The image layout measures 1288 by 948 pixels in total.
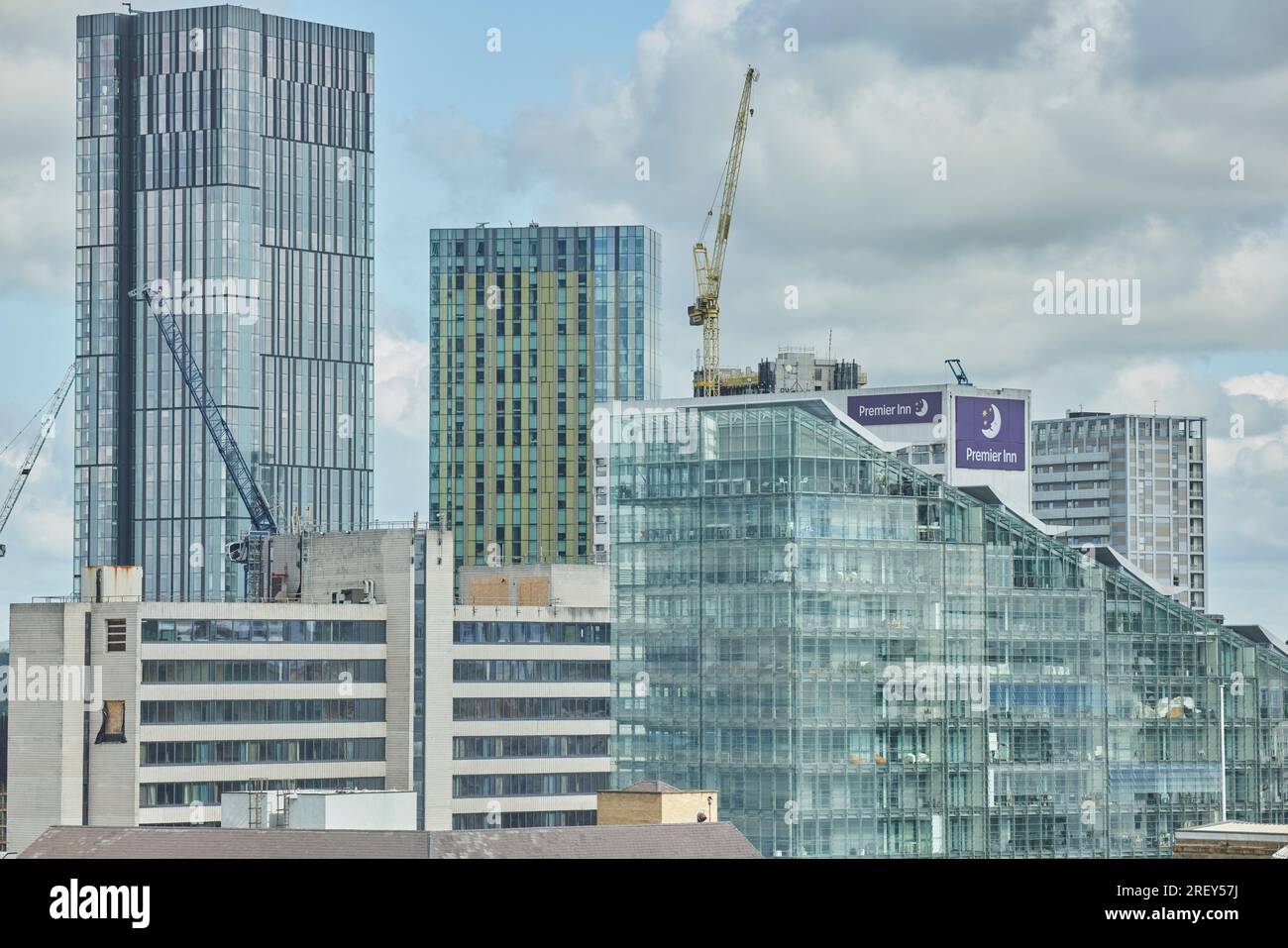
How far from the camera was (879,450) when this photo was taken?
12525cm

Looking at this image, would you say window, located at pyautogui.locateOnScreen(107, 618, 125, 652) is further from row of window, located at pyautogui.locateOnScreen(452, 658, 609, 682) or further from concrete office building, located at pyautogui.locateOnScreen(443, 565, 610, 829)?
row of window, located at pyautogui.locateOnScreen(452, 658, 609, 682)

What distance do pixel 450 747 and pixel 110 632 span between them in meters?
28.4

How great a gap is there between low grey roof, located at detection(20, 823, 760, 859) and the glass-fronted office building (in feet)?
144

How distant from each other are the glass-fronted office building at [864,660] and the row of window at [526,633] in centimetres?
3280

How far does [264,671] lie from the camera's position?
141750mm

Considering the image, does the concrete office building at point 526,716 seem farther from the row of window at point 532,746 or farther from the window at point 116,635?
the window at point 116,635

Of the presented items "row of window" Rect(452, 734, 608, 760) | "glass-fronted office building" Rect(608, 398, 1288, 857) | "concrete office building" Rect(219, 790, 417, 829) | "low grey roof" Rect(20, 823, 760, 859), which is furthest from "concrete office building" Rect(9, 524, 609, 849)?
"low grey roof" Rect(20, 823, 760, 859)

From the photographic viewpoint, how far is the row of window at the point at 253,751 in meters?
137

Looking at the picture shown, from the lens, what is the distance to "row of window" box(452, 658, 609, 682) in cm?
15500

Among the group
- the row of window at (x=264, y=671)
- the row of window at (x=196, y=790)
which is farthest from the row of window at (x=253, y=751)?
the row of window at (x=264, y=671)

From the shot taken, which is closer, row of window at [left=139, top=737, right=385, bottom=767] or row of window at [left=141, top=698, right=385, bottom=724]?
row of window at [left=139, top=737, right=385, bottom=767]
